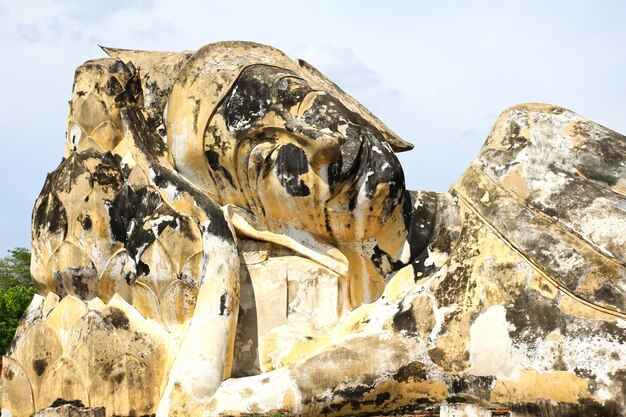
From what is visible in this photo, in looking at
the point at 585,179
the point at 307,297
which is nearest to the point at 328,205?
the point at 307,297

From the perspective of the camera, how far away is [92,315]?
755cm

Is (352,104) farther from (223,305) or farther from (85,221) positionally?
(85,221)

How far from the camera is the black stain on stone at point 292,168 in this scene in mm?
7660

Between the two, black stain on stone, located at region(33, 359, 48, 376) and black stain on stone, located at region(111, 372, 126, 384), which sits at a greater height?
black stain on stone, located at region(33, 359, 48, 376)

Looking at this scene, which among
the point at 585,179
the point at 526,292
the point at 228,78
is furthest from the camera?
the point at 228,78

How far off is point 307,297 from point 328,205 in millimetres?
710

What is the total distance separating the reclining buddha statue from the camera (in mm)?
7000

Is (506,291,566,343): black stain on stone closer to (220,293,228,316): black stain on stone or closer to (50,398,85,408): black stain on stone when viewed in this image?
(220,293,228,316): black stain on stone

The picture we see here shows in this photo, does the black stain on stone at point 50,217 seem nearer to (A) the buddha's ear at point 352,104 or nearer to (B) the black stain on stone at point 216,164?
(B) the black stain on stone at point 216,164

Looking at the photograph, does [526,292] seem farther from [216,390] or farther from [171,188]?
[171,188]

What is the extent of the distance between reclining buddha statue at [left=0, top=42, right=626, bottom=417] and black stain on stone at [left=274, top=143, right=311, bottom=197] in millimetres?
15

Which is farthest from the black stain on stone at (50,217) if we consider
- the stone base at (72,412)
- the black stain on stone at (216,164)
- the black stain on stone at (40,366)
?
the stone base at (72,412)

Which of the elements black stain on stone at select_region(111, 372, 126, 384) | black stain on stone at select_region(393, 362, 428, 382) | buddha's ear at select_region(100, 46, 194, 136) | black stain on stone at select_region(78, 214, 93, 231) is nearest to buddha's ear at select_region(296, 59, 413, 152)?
buddha's ear at select_region(100, 46, 194, 136)

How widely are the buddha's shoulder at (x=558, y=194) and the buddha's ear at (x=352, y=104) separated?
2.42 feet
